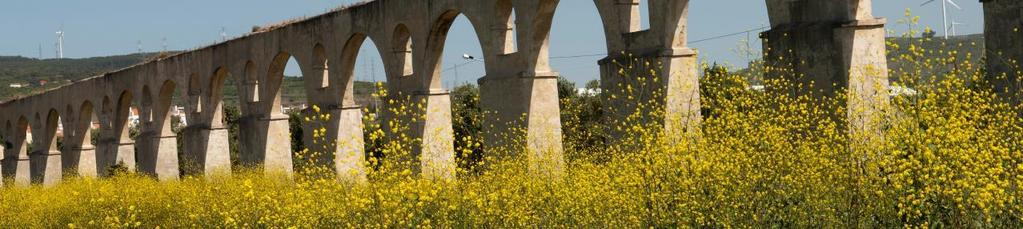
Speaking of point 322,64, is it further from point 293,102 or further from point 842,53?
point 293,102

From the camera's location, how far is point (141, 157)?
34.2 m

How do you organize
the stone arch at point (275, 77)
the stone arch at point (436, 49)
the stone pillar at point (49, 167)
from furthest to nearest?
the stone pillar at point (49, 167), the stone arch at point (275, 77), the stone arch at point (436, 49)

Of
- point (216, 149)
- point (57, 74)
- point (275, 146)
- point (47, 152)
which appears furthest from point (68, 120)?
point (57, 74)

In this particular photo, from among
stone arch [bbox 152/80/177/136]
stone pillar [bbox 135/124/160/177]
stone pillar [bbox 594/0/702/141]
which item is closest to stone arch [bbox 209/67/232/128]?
stone arch [bbox 152/80/177/136]

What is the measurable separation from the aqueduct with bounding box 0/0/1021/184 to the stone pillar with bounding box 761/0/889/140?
0.01m

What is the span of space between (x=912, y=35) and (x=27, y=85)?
369 ft

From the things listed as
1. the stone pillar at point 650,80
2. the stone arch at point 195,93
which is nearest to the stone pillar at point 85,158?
the stone arch at point 195,93

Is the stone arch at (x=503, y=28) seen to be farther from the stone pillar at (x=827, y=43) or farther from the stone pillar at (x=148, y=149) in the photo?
the stone pillar at (x=148, y=149)

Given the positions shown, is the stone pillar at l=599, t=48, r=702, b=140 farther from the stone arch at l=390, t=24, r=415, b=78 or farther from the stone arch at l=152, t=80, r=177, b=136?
the stone arch at l=152, t=80, r=177, b=136

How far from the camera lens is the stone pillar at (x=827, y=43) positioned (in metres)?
12.8

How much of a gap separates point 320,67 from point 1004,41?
14.8 m

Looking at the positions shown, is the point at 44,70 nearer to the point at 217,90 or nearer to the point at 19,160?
the point at 19,160

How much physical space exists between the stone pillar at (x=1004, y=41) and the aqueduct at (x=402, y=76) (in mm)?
44

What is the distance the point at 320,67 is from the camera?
959 inches
